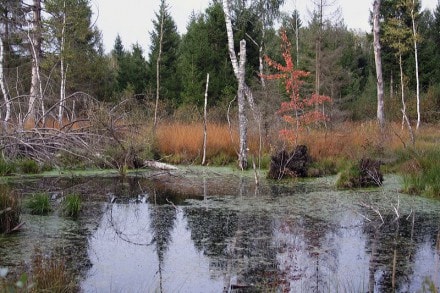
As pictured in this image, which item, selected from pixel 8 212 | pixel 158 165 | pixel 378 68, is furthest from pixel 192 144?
pixel 8 212

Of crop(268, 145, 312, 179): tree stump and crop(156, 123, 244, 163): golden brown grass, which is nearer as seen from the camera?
crop(268, 145, 312, 179): tree stump

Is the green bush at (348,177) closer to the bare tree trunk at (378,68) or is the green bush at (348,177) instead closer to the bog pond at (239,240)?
the bog pond at (239,240)

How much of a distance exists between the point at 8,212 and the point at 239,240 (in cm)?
244

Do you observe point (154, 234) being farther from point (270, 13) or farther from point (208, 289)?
point (270, 13)

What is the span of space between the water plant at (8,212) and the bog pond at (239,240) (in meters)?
0.13

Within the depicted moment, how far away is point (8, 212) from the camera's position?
17.0ft

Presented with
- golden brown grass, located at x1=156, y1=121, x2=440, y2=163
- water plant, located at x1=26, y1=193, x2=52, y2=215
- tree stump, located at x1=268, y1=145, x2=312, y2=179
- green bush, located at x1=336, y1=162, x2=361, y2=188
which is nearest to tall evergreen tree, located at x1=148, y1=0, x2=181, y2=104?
golden brown grass, located at x1=156, y1=121, x2=440, y2=163

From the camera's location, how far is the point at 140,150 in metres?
10.9

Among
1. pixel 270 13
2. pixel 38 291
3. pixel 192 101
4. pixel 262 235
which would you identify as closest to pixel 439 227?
pixel 262 235

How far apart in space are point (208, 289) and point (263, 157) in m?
7.69

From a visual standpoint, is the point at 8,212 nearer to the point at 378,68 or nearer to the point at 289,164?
the point at 289,164

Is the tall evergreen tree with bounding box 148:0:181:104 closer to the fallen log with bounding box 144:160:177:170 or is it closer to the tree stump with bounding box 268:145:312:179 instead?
the fallen log with bounding box 144:160:177:170

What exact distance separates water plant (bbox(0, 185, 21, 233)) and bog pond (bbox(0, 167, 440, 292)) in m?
0.13

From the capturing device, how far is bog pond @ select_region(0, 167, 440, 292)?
12.9 feet
